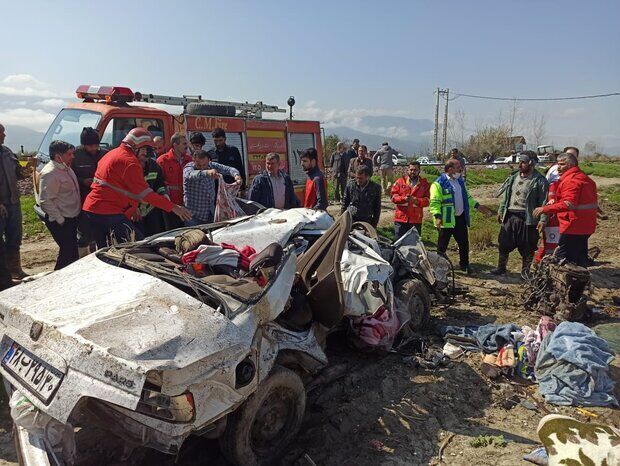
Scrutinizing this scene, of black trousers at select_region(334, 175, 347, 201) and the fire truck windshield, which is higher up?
the fire truck windshield

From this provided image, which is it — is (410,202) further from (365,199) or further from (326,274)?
(326,274)

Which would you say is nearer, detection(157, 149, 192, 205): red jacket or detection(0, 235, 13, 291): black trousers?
detection(0, 235, 13, 291): black trousers

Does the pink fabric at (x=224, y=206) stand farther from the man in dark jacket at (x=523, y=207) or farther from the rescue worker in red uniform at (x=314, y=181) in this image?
the man in dark jacket at (x=523, y=207)

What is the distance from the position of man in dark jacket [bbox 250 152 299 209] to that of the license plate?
12.9 feet

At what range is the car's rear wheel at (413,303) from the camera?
203 inches

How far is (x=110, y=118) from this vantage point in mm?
7242

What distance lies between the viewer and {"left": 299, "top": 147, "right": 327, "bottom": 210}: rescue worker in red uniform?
667 cm

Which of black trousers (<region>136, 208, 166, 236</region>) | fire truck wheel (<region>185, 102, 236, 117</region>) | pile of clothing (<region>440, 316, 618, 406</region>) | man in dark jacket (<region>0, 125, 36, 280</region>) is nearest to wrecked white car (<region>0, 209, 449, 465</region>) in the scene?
pile of clothing (<region>440, 316, 618, 406</region>)

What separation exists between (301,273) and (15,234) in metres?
4.85

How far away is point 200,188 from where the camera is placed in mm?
5914

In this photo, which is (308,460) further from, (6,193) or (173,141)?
(6,193)

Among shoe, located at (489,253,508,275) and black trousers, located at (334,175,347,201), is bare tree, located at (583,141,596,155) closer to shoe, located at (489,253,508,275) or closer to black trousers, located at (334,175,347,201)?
black trousers, located at (334,175,347,201)

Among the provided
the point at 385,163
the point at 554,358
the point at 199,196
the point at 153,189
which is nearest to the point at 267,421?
the point at 554,358

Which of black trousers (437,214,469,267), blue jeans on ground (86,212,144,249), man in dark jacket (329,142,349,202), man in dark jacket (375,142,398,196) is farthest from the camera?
man in dark jacket (375,142,398,196)
